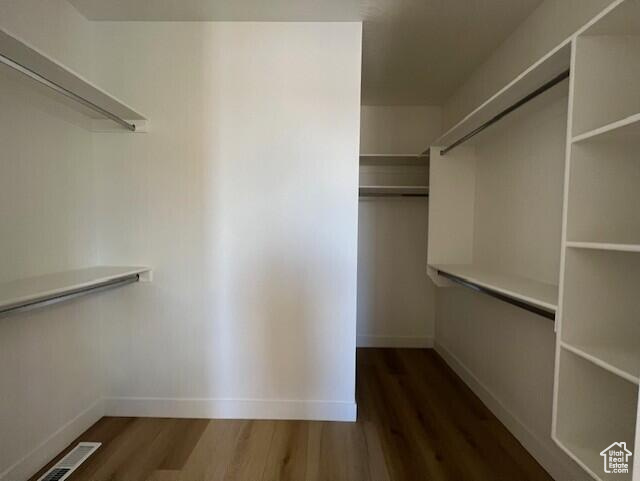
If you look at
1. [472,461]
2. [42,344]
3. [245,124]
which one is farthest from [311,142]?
[472,461]

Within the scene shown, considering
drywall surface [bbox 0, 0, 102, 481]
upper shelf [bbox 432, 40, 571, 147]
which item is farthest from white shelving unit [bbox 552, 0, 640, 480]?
drywall surface [bbox 0, 0, 102, 481]

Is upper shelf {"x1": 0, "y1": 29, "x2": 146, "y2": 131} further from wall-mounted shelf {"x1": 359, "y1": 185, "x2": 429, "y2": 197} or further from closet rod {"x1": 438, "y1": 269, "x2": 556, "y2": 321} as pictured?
closet rod {"x1": 438, "y1": 269, "x2": 556, "y2": 321}

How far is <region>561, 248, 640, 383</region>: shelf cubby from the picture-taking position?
111 centimetres

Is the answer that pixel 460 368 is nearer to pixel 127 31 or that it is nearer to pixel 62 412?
pixel 62 412

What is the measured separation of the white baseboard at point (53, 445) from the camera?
1.49 m

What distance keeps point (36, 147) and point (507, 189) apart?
2642 mm

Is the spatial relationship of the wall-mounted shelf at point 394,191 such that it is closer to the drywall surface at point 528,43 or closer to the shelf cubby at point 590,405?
the drywall surface at point 528,43

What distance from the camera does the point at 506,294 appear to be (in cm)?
145

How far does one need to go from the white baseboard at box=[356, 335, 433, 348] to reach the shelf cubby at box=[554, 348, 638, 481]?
2.19 meters

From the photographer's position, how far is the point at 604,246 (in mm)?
983

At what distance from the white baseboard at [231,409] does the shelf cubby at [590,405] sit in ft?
3.87

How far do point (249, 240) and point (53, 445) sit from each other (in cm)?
147

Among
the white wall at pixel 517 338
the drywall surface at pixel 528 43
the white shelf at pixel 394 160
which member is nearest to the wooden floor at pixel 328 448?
the white wall at pixel 517 338

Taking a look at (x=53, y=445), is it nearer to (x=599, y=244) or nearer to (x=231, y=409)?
(x=231, y=409)
